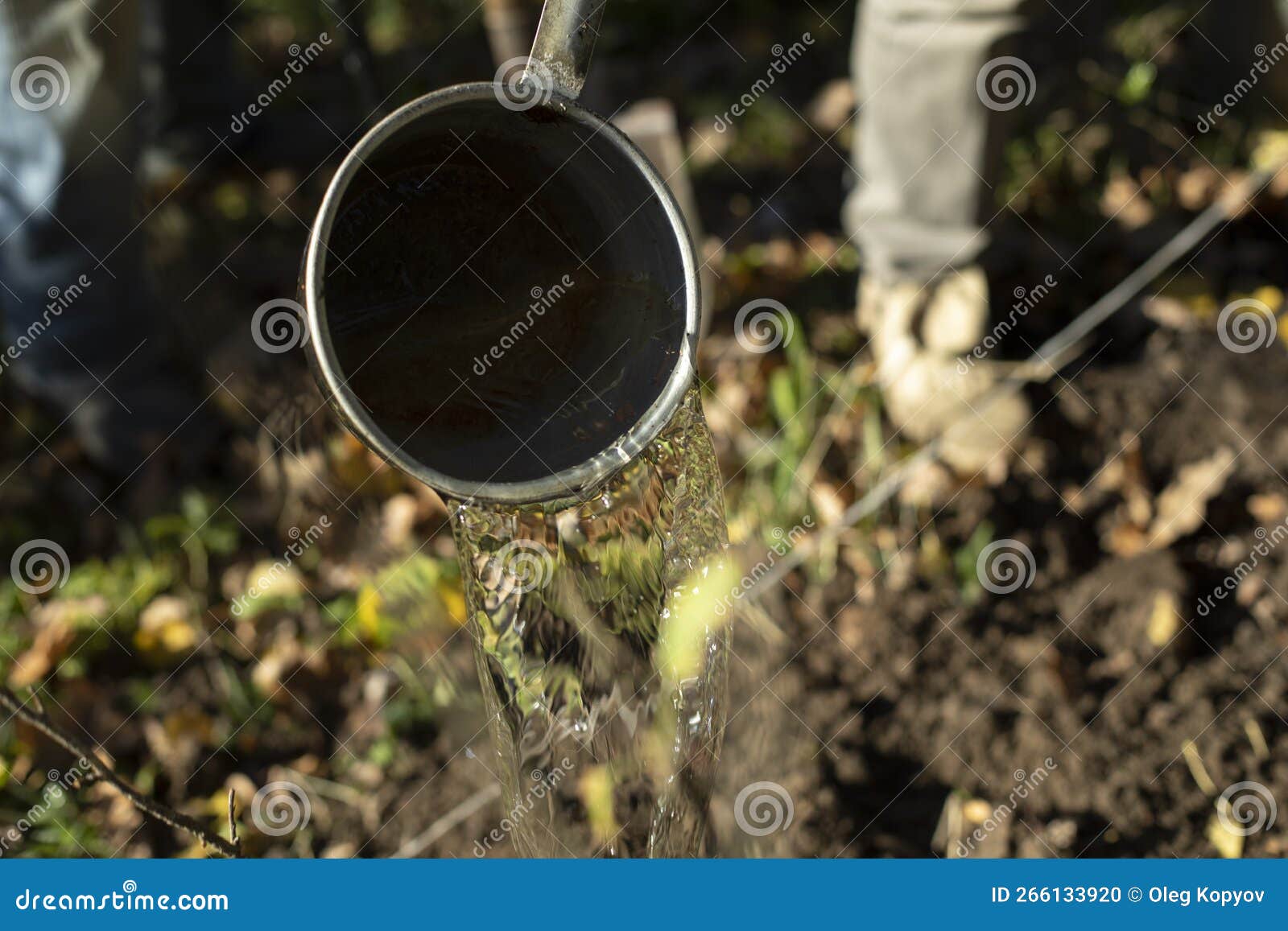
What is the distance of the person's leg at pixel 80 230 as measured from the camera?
2391 millimetres

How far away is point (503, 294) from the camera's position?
5.20 ft

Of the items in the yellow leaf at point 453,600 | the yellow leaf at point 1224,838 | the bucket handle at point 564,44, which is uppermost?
the bucket handle at point 564,44

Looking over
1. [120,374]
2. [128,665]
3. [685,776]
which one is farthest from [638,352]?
[120,374]

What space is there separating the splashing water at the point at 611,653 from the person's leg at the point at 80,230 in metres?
1.41

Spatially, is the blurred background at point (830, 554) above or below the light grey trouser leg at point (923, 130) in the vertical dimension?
below

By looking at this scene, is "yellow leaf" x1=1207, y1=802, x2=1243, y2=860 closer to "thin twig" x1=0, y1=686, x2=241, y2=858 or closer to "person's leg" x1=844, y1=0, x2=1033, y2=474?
"person's leg" x1=844, y1=0, x2=1033, y2=474

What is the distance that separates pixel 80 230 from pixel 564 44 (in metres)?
1.67

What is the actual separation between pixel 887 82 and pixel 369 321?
53.9 inches

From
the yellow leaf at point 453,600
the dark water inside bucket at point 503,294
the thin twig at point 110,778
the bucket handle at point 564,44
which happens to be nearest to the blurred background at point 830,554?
the yellow leaf at point 453,600

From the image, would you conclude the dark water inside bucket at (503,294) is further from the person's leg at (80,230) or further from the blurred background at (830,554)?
the person's leg at (80,230)

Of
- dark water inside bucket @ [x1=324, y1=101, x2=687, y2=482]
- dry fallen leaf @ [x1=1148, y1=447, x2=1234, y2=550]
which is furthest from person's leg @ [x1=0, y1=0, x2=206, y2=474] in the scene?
dry fallen leaf @ [x1=1148, y1=447, x2=1234, y2=550]

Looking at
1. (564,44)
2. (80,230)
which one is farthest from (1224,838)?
(80,230)

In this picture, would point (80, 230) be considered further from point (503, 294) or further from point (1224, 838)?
point (1224, 838)

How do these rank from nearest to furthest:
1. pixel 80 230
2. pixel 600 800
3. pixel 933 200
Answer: pixel 600 800 → pixel 933 200 → pixel 80 230
